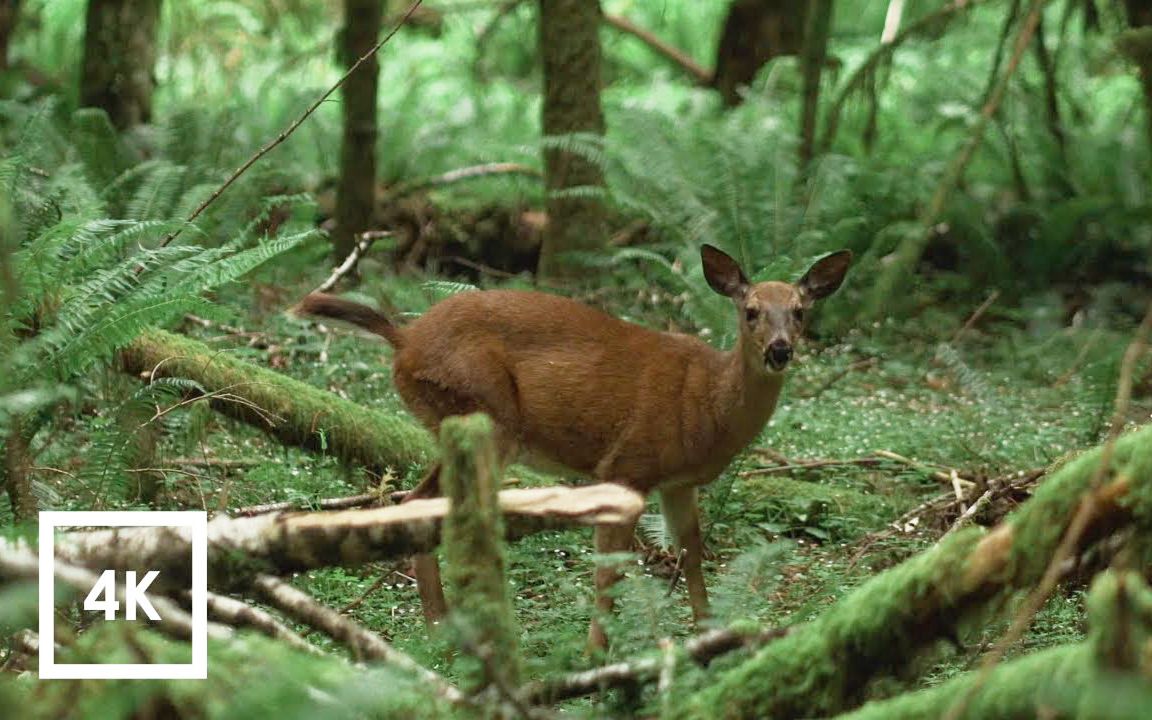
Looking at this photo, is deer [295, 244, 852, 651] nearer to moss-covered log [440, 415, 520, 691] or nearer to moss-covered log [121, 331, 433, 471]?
moss-covered log [121, 331, 433, 471]

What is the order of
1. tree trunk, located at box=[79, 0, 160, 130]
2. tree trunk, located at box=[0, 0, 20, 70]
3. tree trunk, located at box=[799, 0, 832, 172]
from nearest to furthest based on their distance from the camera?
tree trunk, located at box=[79, 0, 160, 130], tree trunk, located at box=[799, 0, 832, 172], tree trunk, located at box=[0, 0, 20, 70]

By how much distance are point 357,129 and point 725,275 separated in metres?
4.40

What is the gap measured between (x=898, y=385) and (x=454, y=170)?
483 cm

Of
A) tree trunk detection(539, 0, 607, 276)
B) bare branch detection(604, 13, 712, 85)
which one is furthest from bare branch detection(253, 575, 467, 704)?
bare branch detection(604, 13, 712, 85)

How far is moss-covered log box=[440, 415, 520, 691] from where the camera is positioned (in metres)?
3.04

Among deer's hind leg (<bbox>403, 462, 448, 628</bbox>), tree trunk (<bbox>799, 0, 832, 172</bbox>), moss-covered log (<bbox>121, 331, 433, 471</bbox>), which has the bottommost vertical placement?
deer's hind leg (<bbox>403, 462, 448, 628</bbox>)

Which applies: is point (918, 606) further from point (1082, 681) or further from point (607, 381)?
point (607, 381)

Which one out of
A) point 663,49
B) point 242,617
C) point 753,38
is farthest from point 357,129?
point 242,617

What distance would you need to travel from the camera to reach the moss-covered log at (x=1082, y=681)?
2172mm

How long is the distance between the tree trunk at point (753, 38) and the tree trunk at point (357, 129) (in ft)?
14.6

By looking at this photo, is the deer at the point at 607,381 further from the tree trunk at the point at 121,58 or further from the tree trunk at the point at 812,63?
the tree trunk at the point at 121,58

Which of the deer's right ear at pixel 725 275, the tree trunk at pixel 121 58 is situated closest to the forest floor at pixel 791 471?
the deer's right ear at pixel 725 275

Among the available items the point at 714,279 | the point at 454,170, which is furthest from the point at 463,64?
the point at 714,279

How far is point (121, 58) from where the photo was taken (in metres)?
10.2
